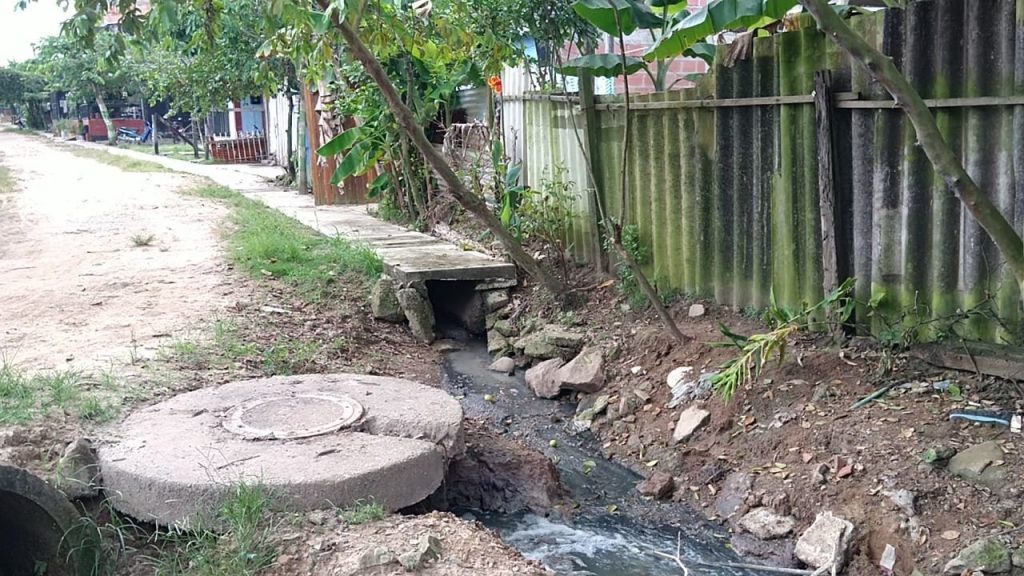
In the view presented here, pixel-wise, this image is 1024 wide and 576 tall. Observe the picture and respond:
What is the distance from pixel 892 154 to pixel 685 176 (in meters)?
1.87

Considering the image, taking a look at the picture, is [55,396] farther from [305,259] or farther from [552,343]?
[305,259]

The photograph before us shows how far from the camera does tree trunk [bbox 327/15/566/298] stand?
22.1ft

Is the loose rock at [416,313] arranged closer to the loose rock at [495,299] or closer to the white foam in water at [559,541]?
the loose rock at [495,299]

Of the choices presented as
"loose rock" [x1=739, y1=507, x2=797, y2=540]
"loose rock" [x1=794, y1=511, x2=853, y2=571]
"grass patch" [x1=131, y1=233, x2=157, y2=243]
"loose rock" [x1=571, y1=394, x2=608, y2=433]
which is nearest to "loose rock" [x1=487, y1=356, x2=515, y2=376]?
"loose rock" [x1=571, y1=394, x2=608, y2=433]

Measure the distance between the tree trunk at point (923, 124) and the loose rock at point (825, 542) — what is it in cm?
138

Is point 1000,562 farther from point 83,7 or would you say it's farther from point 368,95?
point 368,95

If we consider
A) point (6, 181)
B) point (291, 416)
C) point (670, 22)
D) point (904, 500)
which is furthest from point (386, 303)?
point (6, 181)

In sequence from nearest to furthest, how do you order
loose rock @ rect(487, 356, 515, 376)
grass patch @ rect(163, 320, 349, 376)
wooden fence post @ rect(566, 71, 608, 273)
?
grass patch @ rect(163, 320, 349, 376) < loose rock @ rect(487, 356, 515, 376) < wooden fence post @ rect(566, 71, 608, 273)

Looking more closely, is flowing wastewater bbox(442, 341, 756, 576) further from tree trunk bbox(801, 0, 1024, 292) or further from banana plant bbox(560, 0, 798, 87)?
banana plant bbox(560, 0, 798, 87)

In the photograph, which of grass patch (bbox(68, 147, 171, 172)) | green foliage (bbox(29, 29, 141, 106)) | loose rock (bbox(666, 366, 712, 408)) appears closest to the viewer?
loose rock (bbox(666, 366, 712, 408))

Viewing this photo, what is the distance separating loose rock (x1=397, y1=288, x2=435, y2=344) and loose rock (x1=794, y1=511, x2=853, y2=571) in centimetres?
434

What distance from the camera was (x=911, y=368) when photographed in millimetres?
5152

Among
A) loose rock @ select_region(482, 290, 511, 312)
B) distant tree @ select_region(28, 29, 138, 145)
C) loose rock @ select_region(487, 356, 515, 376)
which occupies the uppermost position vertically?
distant tree @ select_region(28, 29, 138, 145)

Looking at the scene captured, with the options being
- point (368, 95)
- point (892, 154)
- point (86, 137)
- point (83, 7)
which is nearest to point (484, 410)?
point (892, 154)
